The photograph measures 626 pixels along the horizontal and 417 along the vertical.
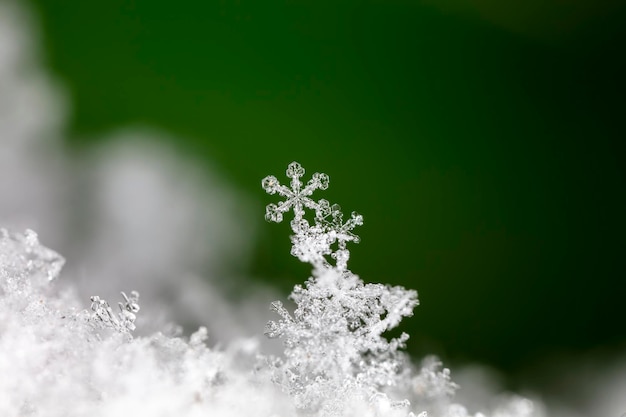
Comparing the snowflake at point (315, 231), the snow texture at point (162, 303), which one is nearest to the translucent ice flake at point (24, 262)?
the snow texture at point (162, 303)

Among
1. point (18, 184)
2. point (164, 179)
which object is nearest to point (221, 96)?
point (164, 179)

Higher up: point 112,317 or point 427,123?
point 427,123

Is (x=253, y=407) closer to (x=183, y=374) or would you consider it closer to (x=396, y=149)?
(x=183, y=374)

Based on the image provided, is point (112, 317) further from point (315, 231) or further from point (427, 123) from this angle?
point (427, 123)

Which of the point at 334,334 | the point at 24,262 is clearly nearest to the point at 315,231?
the point at 334,334

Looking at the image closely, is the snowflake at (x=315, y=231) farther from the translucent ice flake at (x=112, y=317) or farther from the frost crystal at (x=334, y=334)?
the translucent ice flake at (x=112, y=317)

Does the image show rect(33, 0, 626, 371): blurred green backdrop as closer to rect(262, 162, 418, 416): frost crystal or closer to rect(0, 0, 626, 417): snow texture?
rect(0, 0, 626, 417): snow texture
